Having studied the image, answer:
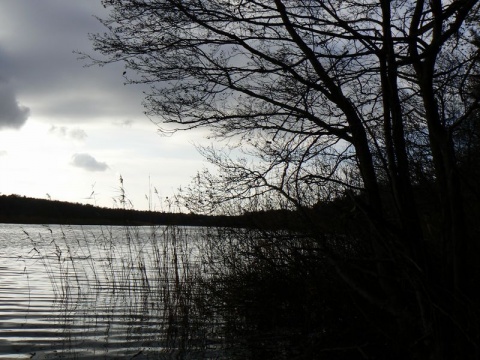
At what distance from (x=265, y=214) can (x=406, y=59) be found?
10.3 feet

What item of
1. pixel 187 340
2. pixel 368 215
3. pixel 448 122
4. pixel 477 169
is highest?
pixel 448 122

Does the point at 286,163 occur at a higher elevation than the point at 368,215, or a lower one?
higher

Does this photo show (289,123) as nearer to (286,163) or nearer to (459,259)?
(286,163)

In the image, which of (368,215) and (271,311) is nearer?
(368,215)

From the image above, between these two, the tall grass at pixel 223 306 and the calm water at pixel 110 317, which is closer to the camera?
the tall grass at pixel 223 306

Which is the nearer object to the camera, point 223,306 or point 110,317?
point 223,306

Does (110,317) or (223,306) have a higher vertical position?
(223,306)

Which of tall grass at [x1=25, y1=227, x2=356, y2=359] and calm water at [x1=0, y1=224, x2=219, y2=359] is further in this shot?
calm water at [x1=0, y1=224, x2=219, y2=359]

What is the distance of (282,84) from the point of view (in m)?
6.25

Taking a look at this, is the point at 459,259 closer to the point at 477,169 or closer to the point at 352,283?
the point at 352,283

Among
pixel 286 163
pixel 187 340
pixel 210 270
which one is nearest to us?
pixel 286 163

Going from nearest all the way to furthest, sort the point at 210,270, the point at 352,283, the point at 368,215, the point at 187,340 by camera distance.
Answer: the point at 368,215
the point at 352,283
the point at 187,340
the point at 210,270

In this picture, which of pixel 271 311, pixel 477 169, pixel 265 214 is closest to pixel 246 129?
pixel 265 214

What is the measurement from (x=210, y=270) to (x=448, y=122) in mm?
4045
